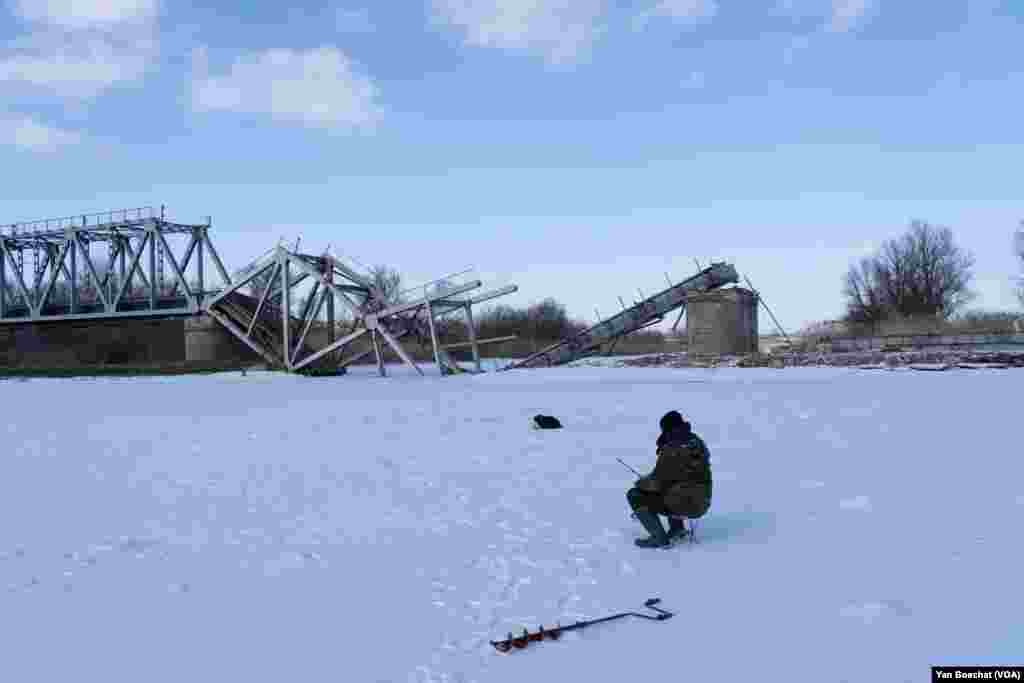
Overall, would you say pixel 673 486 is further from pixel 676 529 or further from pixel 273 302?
pixel 273 302

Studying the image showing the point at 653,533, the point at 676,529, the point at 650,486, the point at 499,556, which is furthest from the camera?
the point at 676,529

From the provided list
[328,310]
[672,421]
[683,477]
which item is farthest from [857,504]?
[328,310]

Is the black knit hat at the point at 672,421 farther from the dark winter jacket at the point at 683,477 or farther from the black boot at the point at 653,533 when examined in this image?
the black boot at the point at 653,533

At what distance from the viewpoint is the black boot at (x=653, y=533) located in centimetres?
628

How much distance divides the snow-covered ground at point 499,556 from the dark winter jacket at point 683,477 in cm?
33

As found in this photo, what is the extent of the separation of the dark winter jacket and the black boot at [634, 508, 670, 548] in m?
0.16

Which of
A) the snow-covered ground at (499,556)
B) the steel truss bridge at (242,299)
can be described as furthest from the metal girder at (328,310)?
the snow-covered ground at (499,556)

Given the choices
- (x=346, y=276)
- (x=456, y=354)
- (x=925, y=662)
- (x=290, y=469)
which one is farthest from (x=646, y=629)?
(x=456, y=354)

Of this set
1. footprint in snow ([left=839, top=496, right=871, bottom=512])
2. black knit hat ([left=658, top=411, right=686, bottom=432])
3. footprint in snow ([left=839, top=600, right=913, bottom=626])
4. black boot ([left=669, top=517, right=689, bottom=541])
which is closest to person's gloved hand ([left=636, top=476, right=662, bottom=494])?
black boot ([left=669, top=517, right=689, bottom=541])

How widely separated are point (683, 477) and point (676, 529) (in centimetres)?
48

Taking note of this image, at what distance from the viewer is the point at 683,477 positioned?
6.33 metres

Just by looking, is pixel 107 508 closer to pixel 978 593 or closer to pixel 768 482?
pixel 768 482

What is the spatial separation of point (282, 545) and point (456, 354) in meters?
52.7

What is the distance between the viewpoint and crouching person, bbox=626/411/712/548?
629cm
